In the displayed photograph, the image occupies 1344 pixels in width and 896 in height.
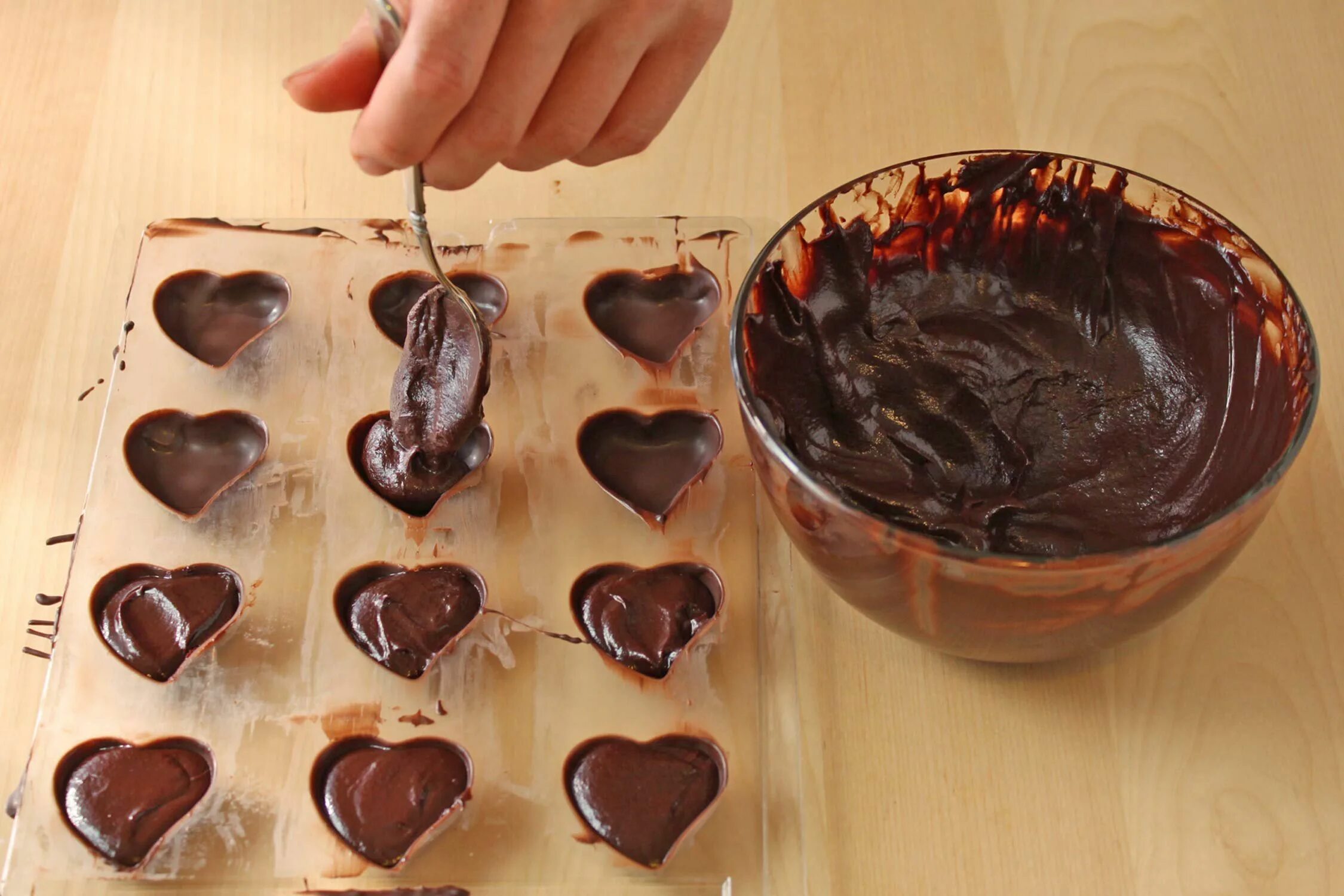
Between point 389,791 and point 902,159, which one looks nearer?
point 389,791

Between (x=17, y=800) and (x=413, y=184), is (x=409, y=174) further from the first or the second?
(x=17, y=800)

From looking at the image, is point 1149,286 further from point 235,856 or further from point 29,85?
point 29,85

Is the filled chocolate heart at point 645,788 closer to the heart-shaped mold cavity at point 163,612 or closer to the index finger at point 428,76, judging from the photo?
the heart-shaped mold cavity at point 163,612

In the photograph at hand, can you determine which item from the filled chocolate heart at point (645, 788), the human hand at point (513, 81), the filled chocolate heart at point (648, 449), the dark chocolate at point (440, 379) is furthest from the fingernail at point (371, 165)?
the filled chocolate heart at point (645, 788)

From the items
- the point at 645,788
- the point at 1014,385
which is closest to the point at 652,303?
the point at 1014,385

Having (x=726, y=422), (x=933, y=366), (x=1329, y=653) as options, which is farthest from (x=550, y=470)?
(x=1329, y=653)
